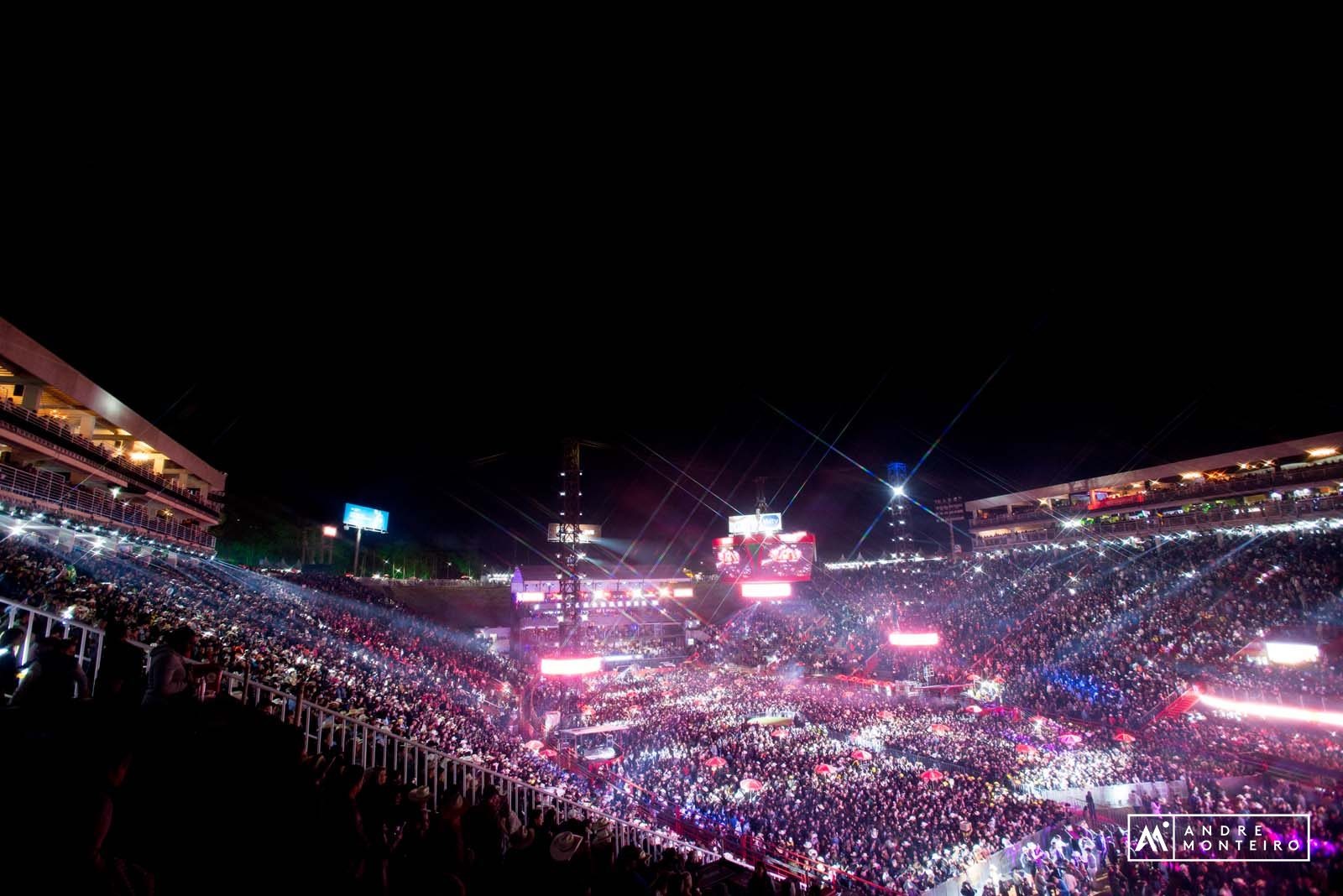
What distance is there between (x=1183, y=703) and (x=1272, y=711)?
8.72 feet

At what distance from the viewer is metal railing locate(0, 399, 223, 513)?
1723cm

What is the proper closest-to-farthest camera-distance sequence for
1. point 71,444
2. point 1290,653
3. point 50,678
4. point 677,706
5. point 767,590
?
point 50,678
point 1290,653
point 71,444
point 677,706
point 767,590

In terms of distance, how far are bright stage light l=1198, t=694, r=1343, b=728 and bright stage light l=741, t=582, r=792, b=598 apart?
925 inches

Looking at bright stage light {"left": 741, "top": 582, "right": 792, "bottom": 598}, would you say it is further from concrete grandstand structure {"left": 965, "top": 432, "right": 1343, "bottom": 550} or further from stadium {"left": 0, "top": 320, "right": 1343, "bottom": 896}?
concrete grandstand structure {"left": 965, "top": 432, "right": 1343, "bottom": 550}

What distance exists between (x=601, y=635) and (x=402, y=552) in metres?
21.5

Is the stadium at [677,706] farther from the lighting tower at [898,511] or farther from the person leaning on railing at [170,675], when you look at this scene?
the lighting tower at [898,511]

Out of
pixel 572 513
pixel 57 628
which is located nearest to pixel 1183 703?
pixel 572 513

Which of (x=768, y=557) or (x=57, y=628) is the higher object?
(x=768, y=557)

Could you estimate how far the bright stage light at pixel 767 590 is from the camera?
41688 millimetres

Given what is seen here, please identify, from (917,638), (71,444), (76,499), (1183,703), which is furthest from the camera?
(917,638)

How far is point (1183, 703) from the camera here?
2122 cm

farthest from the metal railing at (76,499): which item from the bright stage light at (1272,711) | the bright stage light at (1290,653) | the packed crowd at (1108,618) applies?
the bright stage light at (1290,653)
